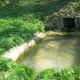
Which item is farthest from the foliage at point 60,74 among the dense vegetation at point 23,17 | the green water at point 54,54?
the dense vegetation at point 23,17

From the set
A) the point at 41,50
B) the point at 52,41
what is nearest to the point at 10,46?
the point at 41,50

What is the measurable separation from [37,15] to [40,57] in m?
6.86

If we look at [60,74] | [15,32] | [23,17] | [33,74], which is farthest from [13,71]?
[23,17]

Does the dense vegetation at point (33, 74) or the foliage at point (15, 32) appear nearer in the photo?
the dense vegetation at point (33, 74)

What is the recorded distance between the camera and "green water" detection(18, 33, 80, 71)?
14.0 m

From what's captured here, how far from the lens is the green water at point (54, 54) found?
14.0 metres

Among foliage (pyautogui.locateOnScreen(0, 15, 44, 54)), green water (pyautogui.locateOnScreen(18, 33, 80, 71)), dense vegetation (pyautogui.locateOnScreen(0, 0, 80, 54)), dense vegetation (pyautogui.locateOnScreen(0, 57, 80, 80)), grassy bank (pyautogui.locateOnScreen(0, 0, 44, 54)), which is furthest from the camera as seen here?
dense vegetation (pyautogui.locateOnScreen(0, 0, 80, 54))

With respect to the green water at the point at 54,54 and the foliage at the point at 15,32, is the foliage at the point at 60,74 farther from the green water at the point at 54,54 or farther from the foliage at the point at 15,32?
the foliage at the point at 15,32

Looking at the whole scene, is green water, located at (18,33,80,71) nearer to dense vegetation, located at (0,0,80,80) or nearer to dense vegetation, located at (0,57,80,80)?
dense vegetation, located at (0,0,80,80)

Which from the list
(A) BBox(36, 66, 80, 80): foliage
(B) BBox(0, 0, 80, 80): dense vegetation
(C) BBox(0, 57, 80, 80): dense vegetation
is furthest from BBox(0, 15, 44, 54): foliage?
(A) BBox(36, 66, 80, 80): foliage

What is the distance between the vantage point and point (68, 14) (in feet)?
66.4

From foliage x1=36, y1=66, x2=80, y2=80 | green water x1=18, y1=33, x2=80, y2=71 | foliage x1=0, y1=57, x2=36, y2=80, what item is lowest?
green water x1=18, y1=33, x2=80, y2=71

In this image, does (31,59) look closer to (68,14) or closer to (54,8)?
(68,14)

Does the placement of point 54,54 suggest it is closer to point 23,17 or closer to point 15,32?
point 15,32
